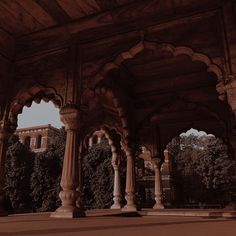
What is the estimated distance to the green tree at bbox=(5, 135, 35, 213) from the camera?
2380 cm

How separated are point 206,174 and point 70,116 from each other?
2100cm

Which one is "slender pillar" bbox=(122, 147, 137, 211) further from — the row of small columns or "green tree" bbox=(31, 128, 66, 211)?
"green tree" bbox=(31, 128, 66, 211)

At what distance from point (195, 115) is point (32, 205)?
1828 centimetres

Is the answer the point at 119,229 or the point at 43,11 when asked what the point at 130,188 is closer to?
the point at 119,229

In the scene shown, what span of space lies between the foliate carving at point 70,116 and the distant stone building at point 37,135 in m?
35.0

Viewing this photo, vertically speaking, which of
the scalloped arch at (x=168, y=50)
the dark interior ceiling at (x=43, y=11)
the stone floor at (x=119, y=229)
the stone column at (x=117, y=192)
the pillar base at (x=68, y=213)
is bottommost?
the stone floor at (x=119, y=229)

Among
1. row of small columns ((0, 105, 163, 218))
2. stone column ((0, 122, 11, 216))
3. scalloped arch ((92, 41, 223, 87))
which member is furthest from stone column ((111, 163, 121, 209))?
scalloped arch ((92, 41, 223, 87))

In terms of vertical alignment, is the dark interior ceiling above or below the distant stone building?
below

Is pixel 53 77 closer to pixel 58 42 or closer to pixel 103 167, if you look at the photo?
pixel 58 42

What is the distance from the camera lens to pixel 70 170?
5.59m

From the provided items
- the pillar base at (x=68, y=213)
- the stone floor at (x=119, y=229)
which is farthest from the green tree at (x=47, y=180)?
the stone floor at (x=119, y=229)

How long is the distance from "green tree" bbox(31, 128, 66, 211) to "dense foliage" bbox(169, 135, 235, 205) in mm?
11505

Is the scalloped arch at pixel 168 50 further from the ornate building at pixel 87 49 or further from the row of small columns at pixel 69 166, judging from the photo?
the row of small columns at pixel 69 166

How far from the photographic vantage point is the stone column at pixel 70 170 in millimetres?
5293
